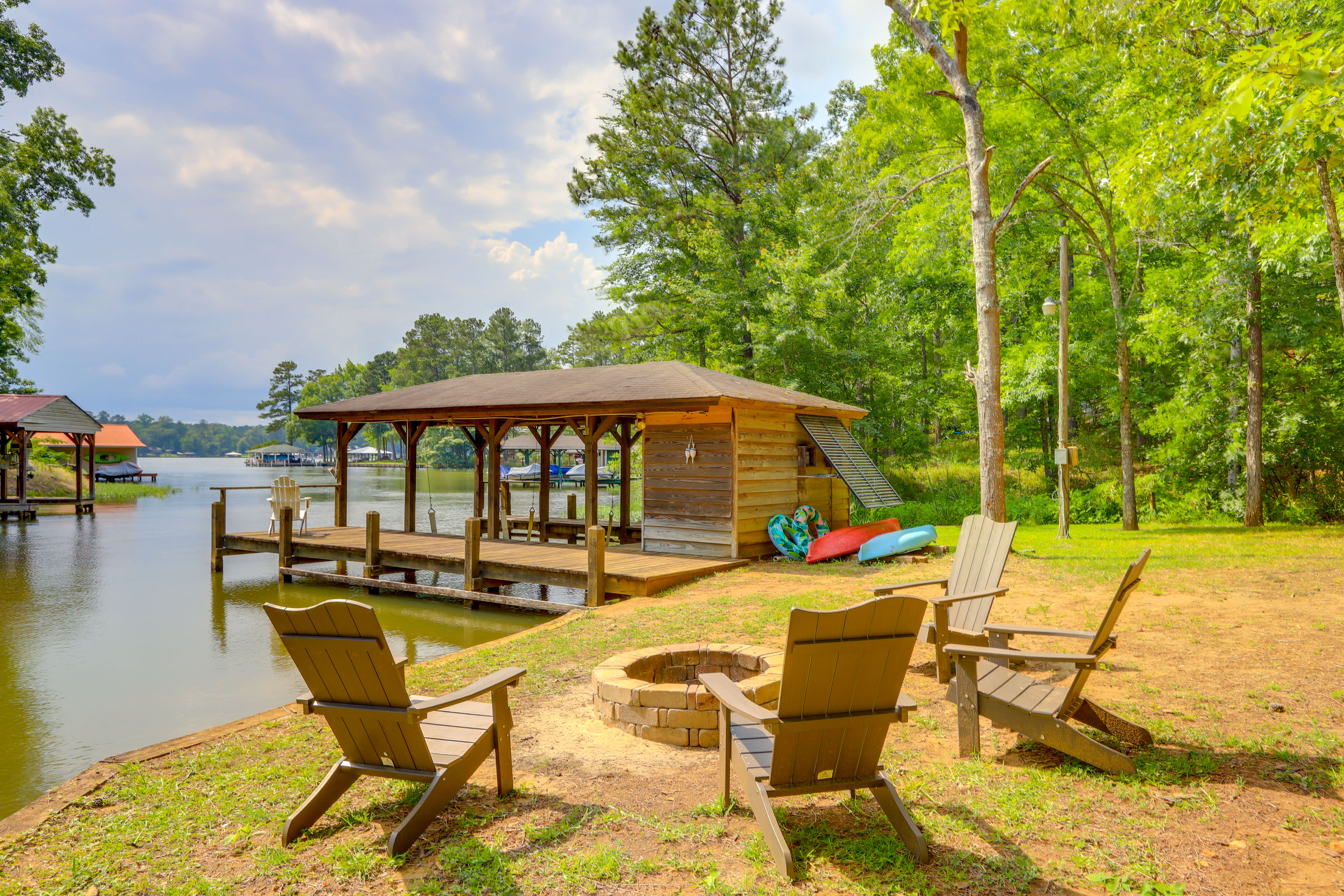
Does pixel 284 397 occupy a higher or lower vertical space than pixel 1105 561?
higher

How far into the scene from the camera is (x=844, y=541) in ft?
38.3

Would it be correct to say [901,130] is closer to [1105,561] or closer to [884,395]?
[884,395]

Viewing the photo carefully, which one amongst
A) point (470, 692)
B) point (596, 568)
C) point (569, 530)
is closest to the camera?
point (470, 692)

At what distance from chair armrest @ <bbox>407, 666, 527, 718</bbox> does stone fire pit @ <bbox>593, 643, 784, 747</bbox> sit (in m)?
1.02

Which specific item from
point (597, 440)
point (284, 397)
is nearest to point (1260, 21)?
point (597, 440)

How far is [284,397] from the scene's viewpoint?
10506 cm

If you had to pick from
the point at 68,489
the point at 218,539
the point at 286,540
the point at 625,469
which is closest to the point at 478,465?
the point at 625,469

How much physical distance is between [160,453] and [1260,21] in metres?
205

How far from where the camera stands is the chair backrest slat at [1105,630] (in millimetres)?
3430

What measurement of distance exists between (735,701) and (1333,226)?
1231 centimetres

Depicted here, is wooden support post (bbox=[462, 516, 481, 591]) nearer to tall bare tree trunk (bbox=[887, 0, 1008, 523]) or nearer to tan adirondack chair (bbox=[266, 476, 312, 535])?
tan adirondack chair (bbox=[266, 476, 312, 535])

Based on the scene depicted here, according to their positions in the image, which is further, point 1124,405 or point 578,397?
point 1124,405

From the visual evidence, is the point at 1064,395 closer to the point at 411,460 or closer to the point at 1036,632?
the point at 1036,632

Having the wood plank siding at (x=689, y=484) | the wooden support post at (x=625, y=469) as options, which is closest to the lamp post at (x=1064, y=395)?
the wood plank siding at (x=689, y=484)
